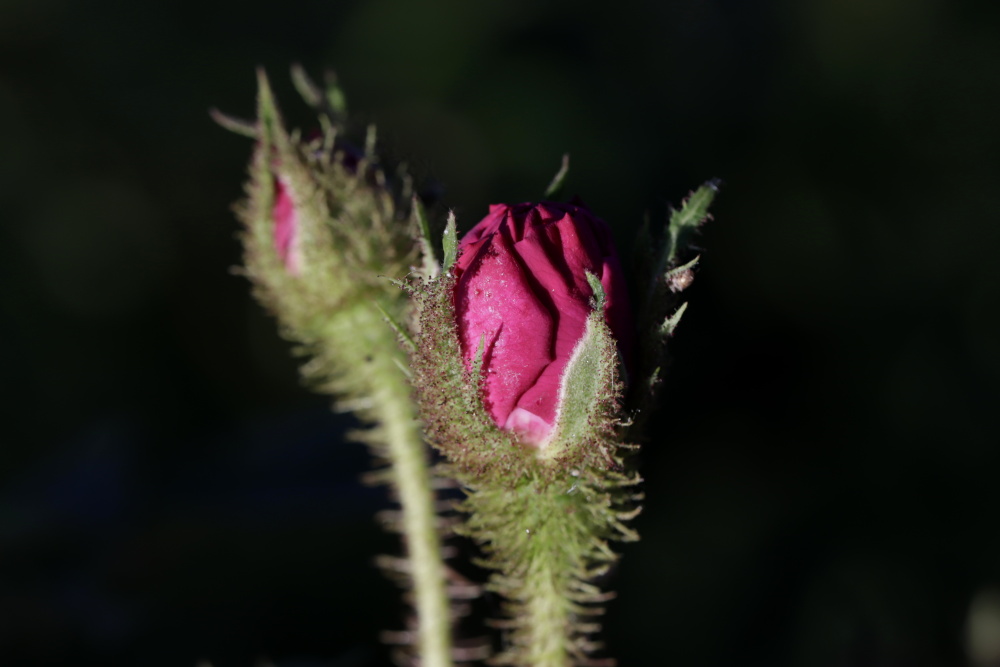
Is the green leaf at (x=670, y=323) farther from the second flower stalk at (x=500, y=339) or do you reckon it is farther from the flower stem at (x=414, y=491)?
the flower stem at (x=414, y=491)

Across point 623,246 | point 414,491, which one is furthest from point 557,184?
point 623,246

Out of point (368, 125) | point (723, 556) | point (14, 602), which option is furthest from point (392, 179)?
point (723, 556)

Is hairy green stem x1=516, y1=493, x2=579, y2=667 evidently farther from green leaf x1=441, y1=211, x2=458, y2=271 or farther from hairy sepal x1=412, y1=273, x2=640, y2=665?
green leaf x1=441, y1=211, x2=458, y2=271

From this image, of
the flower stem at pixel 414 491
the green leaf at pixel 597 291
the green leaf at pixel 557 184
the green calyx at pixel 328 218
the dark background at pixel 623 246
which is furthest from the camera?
the dark background at pixel 623 246

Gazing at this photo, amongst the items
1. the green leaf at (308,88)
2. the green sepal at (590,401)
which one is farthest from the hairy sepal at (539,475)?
the green leaf at (308,88)

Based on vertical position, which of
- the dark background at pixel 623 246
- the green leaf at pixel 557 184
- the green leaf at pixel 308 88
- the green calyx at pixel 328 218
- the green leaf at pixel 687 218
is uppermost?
the dark background at pixel 623 246

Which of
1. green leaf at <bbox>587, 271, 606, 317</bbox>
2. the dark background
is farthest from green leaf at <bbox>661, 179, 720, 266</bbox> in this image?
the dark background

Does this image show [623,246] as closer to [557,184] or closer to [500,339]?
[557,184]
